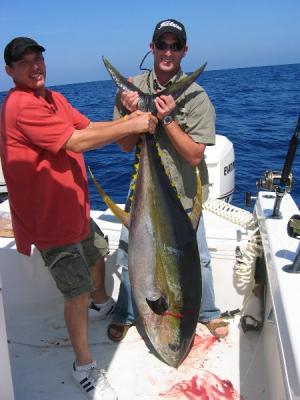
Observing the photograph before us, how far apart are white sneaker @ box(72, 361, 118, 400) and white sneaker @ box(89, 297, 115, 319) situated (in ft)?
1.85

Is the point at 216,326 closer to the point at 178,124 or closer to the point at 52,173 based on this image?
the point at 178,124

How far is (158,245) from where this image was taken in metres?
2.02

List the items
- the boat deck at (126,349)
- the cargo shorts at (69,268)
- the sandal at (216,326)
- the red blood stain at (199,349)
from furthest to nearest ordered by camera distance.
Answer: the sandal at (216,326) < the red blood stain at (199,349) < the boat deck at (126,349) < the cargo shorts at (69,268)

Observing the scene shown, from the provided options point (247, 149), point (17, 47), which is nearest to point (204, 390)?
point (17, 47)

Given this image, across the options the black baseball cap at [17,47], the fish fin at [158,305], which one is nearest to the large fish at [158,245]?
the fish fin at [158,305]

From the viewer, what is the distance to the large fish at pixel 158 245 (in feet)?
6.59

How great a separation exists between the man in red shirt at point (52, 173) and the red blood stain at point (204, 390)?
12.6 inches

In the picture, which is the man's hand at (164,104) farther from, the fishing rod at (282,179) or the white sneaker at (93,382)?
the white sneaker at (93,382)

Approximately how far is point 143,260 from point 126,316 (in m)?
0.79

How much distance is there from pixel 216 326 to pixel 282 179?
99cm

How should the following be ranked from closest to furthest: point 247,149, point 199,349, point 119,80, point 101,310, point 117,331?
1. point 119,80
2. point 199,349
3. point 117,331
4. point 101,310
5. point 247,149

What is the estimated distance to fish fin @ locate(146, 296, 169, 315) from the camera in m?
2.01

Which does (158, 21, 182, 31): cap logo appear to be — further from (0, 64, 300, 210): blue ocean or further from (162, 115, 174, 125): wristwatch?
(0, 64, 300, 210): blue ocean

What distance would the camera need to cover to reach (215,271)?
2.74 meters
